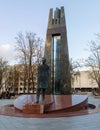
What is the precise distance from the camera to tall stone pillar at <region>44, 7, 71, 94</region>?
20578 millimetres

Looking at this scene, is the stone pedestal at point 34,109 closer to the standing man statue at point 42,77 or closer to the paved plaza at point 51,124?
the standing man statue at point 42,77

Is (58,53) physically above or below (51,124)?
above

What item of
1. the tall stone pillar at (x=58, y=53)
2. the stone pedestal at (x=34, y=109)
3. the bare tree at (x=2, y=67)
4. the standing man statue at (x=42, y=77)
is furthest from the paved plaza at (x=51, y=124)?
the bare tree at (x=2, y=67)

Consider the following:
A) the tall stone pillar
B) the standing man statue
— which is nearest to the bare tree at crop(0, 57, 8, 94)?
the tall stone pillar

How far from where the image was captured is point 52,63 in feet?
70.6

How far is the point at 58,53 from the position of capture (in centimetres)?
2134

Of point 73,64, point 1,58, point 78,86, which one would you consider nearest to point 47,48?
point 73,64

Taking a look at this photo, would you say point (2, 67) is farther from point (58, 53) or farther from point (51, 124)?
point (51, 124)

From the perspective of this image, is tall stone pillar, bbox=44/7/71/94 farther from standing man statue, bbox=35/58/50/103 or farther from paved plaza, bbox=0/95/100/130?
paved plaza, bbox=0/95/100/130

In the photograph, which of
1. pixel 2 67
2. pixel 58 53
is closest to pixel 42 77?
pixel 58 53

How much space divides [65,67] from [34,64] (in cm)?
1241

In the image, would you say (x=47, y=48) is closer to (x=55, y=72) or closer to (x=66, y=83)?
(x=55, y=72)

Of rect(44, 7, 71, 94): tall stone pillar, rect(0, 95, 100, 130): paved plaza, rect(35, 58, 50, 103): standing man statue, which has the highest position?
rect(44, 7, 71, 94): tall stone pillar

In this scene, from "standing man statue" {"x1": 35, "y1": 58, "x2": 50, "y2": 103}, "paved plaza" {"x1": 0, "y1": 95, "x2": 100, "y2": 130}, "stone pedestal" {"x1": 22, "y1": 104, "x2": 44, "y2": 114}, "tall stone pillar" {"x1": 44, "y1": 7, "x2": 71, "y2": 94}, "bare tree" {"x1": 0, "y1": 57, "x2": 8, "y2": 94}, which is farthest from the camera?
"bare tree" {"x1": 0, "y1": 57, "x2": 8, "y2": 94}
